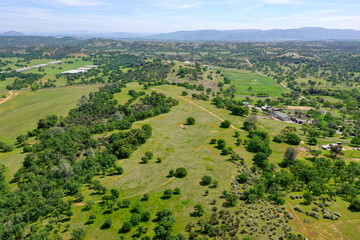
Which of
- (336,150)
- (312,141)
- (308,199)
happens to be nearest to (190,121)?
(312,141)

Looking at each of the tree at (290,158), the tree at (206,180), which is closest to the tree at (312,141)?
the tree at (290,158)

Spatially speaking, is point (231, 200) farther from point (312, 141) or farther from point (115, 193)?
point (312, 141)

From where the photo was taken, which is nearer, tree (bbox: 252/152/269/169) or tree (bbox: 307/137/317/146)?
tree (bbox: 252/152/269/169)

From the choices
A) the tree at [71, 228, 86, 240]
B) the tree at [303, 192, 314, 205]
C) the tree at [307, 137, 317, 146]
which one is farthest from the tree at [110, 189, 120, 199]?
the tree at [307, 137, 317, 146]

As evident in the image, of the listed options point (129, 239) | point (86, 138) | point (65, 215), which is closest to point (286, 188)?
point (129, 239)

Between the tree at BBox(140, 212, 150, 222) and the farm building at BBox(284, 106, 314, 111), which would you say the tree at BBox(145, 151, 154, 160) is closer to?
the tree at BBox(140, 212, 150, 222)

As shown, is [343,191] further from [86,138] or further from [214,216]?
[86,138]
